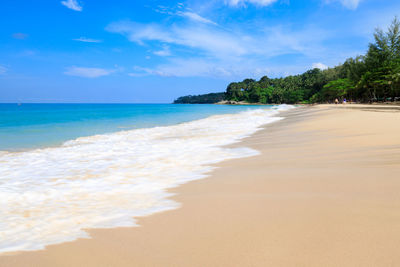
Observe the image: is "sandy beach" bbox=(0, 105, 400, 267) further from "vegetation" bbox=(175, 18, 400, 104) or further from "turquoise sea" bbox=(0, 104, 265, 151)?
"vegetation" bbox=(175, 18, 400, 104)

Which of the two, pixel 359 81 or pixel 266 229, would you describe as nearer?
pixel 266 229

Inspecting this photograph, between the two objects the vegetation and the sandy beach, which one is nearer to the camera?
the sandy beach

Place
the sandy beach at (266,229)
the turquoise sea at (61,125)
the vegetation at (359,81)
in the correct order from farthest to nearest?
the vegetation at (359,81), the turquoise sea at (61,125), the sandy beach at (266,229)

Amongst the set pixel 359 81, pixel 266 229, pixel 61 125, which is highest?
pixel 359 81

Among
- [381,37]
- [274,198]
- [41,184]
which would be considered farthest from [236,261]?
[381,37]

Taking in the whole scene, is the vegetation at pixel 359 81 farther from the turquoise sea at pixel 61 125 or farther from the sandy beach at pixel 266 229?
the sandy beach at pixel 266 229

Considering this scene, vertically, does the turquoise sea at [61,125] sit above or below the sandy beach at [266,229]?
above

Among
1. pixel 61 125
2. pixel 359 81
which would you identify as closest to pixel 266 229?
pixel 61 125

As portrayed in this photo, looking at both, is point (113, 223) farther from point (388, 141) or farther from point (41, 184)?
point (388, 141)

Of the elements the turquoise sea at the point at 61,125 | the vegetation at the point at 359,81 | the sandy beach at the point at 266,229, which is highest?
the vegetation at the point at 359,81

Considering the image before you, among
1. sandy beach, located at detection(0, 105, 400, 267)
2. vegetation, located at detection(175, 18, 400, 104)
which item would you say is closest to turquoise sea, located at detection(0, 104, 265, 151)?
sandy beach, located at detection(0, 105, 400, 267)

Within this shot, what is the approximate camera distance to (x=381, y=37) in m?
40.8

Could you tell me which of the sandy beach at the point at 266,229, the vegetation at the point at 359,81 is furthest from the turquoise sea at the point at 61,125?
the vegetation at the point at 359,81

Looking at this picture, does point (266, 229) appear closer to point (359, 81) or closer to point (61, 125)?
point (61, 125)
